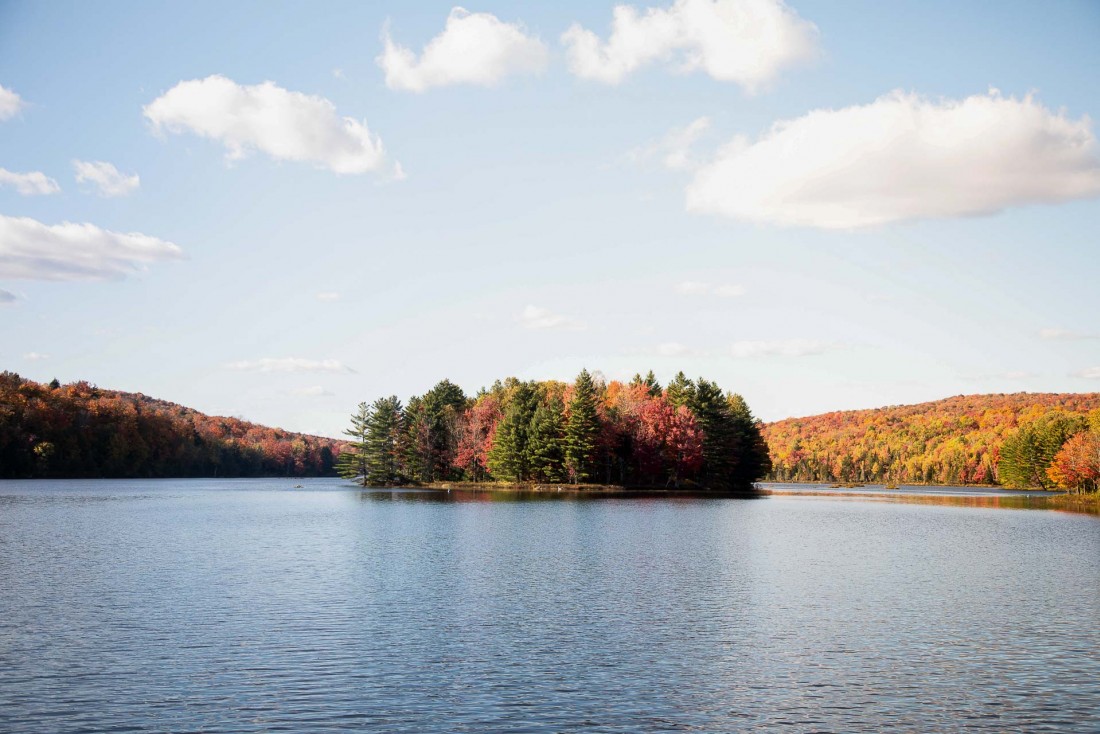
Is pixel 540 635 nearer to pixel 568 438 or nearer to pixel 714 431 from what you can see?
pixel 568 438

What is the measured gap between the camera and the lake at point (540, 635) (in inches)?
751

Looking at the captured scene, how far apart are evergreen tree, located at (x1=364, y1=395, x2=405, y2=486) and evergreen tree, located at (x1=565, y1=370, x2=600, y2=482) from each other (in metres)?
37.6

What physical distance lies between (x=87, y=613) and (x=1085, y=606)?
121ft

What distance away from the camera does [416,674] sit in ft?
72.3

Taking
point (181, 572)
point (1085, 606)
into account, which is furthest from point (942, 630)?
point (181, 572)

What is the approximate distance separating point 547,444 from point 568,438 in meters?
3.76

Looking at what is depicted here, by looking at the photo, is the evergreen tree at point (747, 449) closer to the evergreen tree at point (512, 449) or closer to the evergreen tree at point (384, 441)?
the evergreen tree at point (512, 449)

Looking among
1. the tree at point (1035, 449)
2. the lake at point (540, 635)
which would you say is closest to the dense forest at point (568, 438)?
the tree at point (1035, 449)

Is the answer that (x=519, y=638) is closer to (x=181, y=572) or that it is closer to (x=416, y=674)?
(x=416, y=674)

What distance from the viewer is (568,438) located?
12619 cm

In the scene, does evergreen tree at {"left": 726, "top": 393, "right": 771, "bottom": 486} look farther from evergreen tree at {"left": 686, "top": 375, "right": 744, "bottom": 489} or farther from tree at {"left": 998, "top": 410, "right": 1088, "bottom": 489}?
tree at {"left": 998, "top": 410, "right": 1088, "bottom": 489}

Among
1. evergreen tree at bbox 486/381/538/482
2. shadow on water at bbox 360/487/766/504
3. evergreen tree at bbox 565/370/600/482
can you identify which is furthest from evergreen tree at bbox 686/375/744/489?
evergreen tree at bbox 486/381/538/482

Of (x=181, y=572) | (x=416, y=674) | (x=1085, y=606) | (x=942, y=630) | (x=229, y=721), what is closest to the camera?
(x=229, y=721)

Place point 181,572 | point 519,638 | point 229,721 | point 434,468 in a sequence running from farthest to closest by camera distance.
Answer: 1. point 434,468
2. point 181,572
3. point 519,638
4. point 229,721
